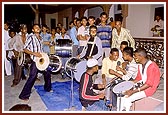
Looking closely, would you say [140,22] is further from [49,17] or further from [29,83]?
[49,17]

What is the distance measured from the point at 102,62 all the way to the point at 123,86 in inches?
34.4

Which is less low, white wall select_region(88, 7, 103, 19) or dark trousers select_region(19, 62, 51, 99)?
white wall select_region(88, 7, 103, 19)

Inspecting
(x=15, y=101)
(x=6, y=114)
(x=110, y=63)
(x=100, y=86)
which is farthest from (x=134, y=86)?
(x=15, y=101)

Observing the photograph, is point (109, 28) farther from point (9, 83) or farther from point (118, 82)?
point (9, 83)

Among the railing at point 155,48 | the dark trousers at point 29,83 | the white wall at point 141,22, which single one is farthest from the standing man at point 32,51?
the white wall at point 141,22

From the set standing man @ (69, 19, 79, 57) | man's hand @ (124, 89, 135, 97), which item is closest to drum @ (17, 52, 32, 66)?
standing man @ (69, 19, 79, 57)

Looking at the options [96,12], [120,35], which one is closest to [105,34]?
[120,35]

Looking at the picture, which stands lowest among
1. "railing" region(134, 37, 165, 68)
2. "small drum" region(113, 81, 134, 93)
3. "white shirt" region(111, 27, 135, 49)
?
"small drum" region(113, 81, 134, 93)

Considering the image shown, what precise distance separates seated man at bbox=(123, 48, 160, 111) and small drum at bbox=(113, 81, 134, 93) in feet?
0.16

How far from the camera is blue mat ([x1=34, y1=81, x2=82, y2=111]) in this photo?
395 cm

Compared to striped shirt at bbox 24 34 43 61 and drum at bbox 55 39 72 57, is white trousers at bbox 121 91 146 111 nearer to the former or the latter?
striped shirt at bbox 24 34 43 61

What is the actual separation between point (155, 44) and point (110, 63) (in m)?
3.10

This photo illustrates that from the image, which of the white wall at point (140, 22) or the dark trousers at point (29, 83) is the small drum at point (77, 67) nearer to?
the dark trousers at point (29, 83)

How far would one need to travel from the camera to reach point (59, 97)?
445 cm
